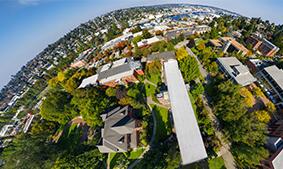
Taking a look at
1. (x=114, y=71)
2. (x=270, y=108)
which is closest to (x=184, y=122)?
(x=270, y=108)

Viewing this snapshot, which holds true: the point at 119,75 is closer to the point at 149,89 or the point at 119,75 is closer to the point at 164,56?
the point at 149,89

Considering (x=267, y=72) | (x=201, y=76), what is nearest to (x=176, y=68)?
(x=201, y=76)

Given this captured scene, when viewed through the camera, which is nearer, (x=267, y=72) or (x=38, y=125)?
(x=267, y=72)

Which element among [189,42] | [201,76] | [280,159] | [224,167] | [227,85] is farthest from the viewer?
[189,42]

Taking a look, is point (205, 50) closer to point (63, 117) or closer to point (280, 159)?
Answer: point (280, 159)

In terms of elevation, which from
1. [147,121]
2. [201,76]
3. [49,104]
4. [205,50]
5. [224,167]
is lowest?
[224,167]

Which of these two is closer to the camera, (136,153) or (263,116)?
(263,116)

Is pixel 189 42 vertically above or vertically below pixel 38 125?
above
